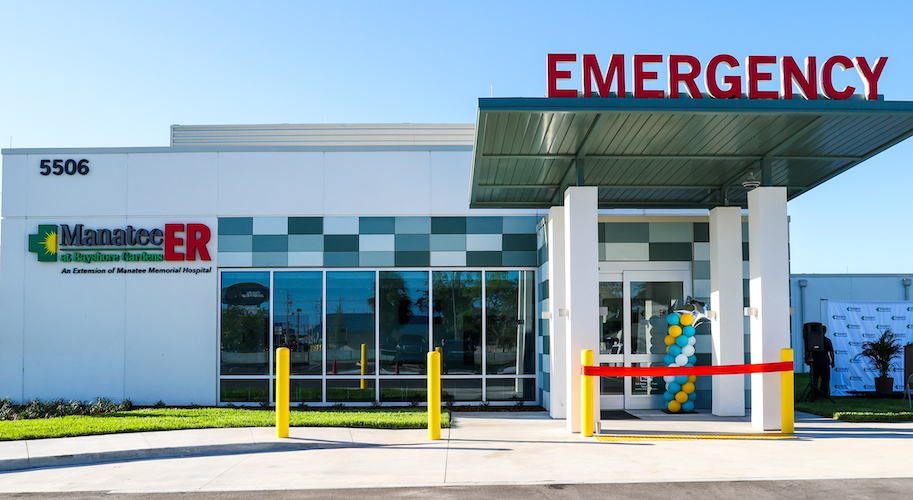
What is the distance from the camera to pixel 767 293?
10727 mm

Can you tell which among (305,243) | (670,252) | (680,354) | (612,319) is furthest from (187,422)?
(670,252)

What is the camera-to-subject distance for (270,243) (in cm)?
1474

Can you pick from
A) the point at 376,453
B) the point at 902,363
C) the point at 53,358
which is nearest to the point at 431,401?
the point at 376,453

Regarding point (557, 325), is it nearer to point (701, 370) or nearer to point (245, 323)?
point (701, 370)

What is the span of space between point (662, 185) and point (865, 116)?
4.09 meters

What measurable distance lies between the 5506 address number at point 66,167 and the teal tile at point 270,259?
12.8 feet

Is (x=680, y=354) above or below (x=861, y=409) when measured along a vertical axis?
above

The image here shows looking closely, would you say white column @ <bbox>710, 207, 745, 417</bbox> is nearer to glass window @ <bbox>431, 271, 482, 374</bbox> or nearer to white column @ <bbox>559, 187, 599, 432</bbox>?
white column @ <bbox>559, 187, 599, 432</bbox>

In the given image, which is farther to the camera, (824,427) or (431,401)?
(824,427)

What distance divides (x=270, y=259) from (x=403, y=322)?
2.94 metres

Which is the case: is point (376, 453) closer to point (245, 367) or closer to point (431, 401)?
point (431, 401)

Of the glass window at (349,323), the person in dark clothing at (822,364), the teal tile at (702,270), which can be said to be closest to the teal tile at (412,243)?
the glass window at (349,323)

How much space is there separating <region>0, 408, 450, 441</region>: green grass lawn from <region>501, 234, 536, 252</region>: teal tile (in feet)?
11.8

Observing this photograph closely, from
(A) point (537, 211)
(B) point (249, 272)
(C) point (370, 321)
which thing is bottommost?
(C) point (370, 321)
